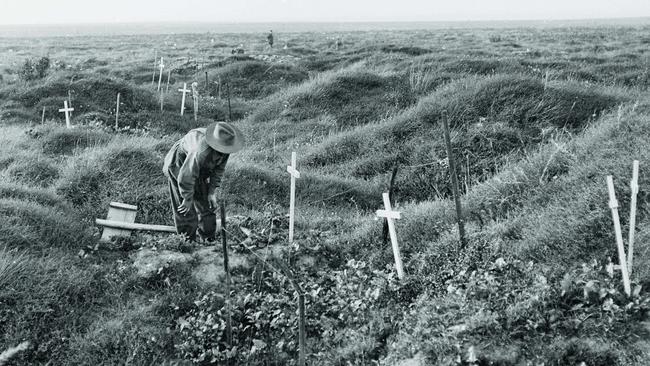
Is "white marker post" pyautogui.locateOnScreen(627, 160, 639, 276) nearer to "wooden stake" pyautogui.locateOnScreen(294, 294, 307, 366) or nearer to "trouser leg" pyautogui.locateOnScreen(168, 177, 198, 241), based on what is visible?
"wooden stake" pyautogui.locateOnScreen(294, 294, 307, 366)

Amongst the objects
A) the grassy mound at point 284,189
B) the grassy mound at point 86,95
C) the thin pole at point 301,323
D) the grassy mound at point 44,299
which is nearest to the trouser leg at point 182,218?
the grassy mound at point 44,299

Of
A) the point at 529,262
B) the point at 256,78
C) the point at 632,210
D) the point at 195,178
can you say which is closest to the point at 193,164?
the point at 195,178

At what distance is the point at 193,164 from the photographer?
20.5ft

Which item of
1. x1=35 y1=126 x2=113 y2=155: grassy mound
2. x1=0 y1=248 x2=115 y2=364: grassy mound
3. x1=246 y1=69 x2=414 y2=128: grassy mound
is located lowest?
x1=0 y1=248 x2=115 y2=364: grassy mound

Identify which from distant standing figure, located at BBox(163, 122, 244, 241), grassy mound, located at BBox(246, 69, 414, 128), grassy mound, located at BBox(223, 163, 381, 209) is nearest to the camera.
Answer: distant standing figure, located at BBox(163, 122, 244, 241)

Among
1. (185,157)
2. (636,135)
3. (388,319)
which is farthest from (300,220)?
(636,135)

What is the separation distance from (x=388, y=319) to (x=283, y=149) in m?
8.05

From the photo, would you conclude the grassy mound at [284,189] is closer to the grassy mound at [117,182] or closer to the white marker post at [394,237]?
the grassy mound at [117,182]

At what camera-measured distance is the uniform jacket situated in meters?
6.25

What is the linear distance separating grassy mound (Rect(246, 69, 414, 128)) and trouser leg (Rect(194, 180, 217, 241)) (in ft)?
25.7

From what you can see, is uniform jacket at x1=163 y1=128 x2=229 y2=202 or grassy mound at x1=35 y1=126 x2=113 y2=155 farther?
grassy mound at x1=35 y1=126 x2=113 y2=155

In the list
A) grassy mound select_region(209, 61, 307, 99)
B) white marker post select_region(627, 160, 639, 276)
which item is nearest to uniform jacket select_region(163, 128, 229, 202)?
white marker post select_region(627, 160, 639, 276)

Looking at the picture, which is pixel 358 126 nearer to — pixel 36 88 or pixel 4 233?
pixel 4 233

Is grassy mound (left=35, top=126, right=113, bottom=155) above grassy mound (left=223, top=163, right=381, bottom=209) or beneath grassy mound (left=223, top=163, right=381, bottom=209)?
above
